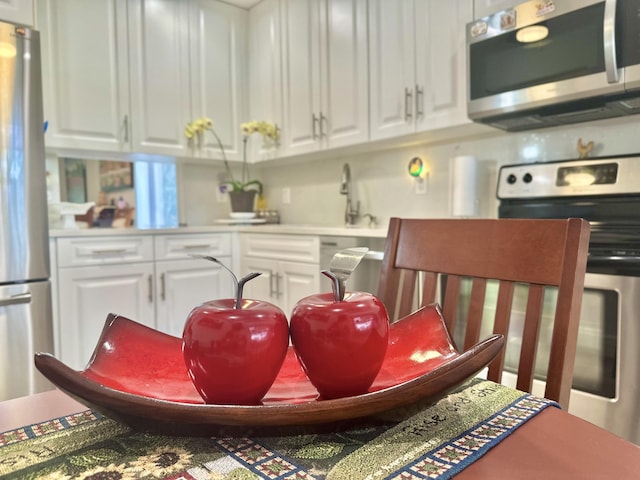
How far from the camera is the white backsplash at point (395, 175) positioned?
5.96 ft

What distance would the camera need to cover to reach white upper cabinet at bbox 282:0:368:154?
2.32 metres

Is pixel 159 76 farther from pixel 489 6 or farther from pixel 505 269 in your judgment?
pixel 505 269

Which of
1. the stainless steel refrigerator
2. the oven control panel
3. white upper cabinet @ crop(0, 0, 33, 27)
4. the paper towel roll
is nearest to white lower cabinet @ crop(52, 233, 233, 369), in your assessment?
the stainless steel refrigerator

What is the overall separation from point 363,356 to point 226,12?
3114mm

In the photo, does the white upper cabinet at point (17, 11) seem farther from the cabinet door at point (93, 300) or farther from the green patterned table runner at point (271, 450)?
the green patterned table runner at point (271, 450)

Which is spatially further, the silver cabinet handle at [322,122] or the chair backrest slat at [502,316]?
the silver cabinet handle at [322,122]

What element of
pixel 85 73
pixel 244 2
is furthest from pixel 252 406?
pixel 244 2

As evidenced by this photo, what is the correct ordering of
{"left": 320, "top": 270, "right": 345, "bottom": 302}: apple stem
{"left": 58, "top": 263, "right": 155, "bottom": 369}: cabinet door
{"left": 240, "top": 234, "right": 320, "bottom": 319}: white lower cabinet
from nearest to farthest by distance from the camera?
{"left": 320, "top": 270, "right": 345, "bottom": 302}: apple stem
{"left": 58, "top": 263, "right": 155, "bottom": 369}: cabinet door
{"left": 240, "top": 234, "right": 320, "bottom": 319}: white lower cabinet

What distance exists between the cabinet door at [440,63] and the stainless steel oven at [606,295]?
0.46 metres

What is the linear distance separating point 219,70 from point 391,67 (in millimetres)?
1364

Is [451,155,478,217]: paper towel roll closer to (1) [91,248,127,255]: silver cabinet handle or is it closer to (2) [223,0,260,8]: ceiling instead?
(1) [91,248,127,255]: silver cabinet handle

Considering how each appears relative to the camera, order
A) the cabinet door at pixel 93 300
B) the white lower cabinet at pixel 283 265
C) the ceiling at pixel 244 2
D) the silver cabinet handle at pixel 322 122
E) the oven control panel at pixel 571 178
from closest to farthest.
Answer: the oven control panel at pixel 571 178, the cabinet door at pixel 93 300, the white lower cabinet at pixel 283 265, the silver cabinet handle at pixel 322 122, the ceiling at pixel 244 2

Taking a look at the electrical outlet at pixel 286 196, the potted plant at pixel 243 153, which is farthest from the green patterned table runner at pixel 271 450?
the electrical outlet at pixel 286 196

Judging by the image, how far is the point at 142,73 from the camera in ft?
8.84
